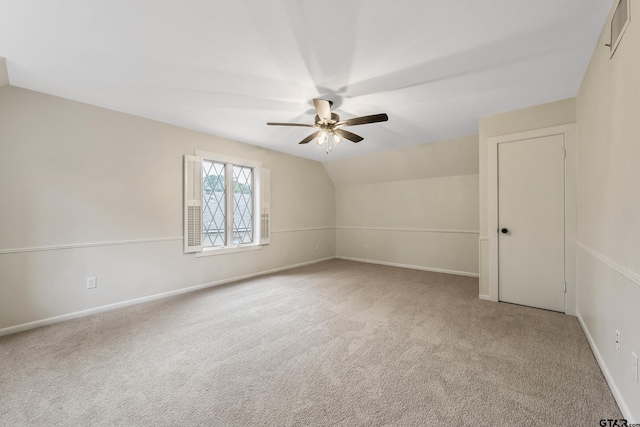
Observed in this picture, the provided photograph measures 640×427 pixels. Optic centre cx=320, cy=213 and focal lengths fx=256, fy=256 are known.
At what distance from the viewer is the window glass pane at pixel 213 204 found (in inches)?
164

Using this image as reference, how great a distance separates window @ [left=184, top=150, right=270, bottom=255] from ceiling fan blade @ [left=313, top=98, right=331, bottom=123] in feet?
7.33

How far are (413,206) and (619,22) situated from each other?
4037 mm

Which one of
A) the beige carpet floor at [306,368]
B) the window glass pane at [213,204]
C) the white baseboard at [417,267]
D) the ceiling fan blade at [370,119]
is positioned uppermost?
the ceiling fan blade at [370,119]

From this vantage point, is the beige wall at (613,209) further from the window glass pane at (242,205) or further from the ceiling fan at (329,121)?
the window glass pane at (242,205)

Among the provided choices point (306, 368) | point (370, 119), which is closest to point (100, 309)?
point (306, 368)

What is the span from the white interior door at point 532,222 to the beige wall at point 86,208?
13.4ft

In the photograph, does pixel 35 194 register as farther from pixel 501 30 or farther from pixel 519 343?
pixel 519 343

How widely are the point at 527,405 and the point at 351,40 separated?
261 centimetres

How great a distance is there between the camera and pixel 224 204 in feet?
14.3

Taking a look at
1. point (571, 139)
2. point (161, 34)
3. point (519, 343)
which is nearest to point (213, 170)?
point (161, 34)

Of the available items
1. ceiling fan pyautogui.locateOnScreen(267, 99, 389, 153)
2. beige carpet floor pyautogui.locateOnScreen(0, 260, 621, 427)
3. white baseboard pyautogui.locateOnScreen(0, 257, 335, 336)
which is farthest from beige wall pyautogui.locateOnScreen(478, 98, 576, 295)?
white baseboard pyautogui.locateOnScreen(0, 257, 335, 336)

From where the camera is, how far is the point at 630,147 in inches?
55.3

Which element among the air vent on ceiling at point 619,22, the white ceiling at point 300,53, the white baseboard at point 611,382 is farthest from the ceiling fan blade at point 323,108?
the white baseboard at point 611,382

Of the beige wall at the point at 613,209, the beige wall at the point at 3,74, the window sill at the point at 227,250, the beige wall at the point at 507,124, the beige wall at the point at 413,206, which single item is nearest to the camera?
the beige wall at the point at 613,209
